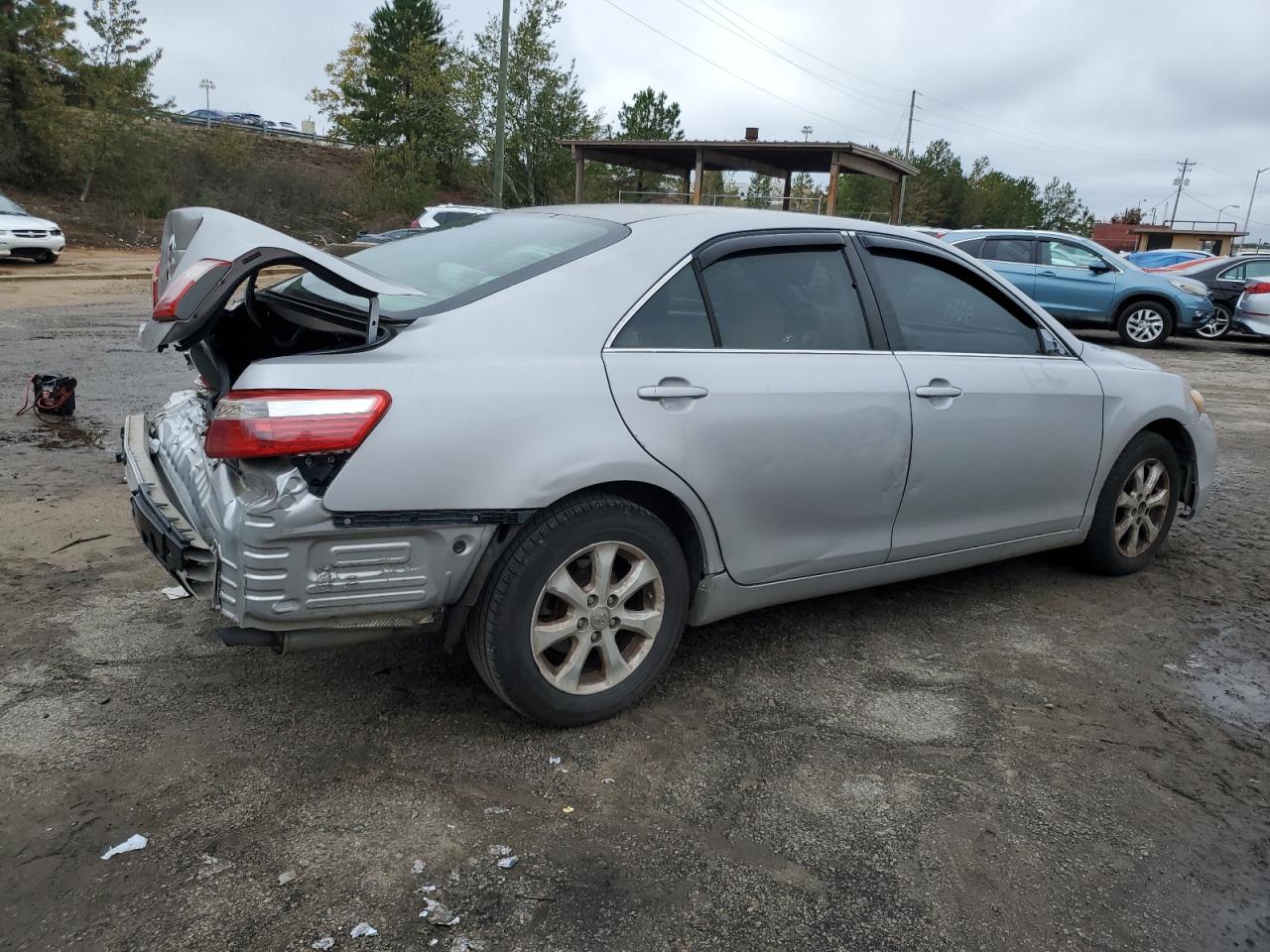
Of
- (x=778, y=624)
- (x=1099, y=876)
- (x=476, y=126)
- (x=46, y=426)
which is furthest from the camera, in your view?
(x=476, y=126)

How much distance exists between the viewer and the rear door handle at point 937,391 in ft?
12.0

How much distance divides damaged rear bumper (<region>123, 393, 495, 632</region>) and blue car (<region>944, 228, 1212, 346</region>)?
14.2 m

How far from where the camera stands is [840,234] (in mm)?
3727

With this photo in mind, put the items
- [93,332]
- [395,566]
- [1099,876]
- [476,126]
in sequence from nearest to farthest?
[1099,876] < [395,566] < [93,332] < [476,126]

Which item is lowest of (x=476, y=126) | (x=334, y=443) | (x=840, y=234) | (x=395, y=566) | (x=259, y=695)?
(x=259, y=695)

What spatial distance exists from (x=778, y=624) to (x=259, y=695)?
1.94m

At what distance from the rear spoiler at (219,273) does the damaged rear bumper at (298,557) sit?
387 millimetres

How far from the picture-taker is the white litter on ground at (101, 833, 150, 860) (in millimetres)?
2424

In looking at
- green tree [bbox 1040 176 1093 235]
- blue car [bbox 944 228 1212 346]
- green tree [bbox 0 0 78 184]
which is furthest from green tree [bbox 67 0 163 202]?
green tree [bbox 1040 176 1093 235]

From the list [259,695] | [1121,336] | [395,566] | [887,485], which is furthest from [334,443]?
[1121,336]

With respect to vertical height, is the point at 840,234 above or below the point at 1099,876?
above

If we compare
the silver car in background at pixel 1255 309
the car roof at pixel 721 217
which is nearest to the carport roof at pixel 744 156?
the silver car in background at pixel 1255 309

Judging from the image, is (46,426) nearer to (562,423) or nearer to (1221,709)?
(562,423)

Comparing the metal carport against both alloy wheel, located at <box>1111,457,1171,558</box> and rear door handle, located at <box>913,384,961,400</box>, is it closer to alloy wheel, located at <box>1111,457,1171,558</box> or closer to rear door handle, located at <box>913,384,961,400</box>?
alloy wheel, located at <box>1111,457,1171,558</box>
